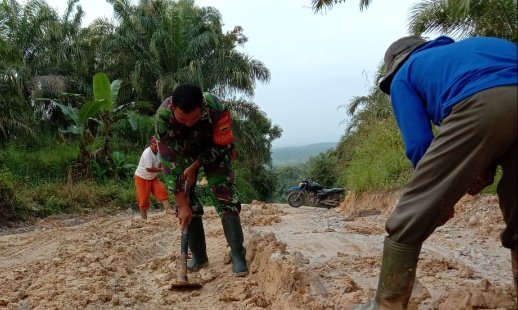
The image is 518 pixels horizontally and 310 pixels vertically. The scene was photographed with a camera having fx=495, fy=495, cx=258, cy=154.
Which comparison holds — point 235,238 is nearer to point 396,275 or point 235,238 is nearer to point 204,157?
point 204,157

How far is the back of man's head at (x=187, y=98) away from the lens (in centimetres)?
315

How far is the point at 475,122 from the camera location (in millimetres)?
1797

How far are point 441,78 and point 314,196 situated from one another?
1326 cm

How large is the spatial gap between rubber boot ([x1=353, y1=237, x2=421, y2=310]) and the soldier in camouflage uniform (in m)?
1.60

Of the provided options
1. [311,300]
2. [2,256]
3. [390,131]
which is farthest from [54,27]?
[311,300]

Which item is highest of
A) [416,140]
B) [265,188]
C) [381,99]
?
[381,99]

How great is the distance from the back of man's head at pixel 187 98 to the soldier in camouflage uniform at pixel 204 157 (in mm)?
196

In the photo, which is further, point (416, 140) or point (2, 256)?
point (2, 256)

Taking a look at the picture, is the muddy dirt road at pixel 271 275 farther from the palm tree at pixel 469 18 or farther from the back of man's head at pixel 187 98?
the palm tree at pixel 469 18

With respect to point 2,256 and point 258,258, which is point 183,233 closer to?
point 258,258

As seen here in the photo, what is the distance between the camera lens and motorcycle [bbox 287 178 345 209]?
14625 millimetres

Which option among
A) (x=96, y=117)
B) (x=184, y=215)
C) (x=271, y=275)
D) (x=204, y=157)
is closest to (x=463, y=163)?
(x=271, y=275)

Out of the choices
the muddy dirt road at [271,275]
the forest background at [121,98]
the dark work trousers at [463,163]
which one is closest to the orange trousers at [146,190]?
the muddy dirt road at [271,275]

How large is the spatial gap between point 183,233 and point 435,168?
2216 mm
